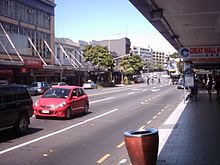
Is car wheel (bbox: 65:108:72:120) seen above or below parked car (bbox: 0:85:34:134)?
below

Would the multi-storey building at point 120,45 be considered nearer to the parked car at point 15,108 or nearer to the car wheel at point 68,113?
the car wheel at point 68,113

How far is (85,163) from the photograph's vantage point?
8.88 m

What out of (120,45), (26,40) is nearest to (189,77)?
(26,40)

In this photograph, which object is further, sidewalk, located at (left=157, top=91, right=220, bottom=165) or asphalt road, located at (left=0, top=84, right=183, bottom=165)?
asphalt road, located at (left=0, top=84, right=183, bottom=165)

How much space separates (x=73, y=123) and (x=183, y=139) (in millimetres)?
6140

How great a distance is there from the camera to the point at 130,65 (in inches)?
4104

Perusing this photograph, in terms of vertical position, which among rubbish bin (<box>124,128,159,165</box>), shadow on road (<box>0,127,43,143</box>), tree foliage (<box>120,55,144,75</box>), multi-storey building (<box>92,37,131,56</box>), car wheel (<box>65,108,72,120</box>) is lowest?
shadow on road (<box>0,127,43,143</box>)

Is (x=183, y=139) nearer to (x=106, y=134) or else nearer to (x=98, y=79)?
(x=106, y=134)

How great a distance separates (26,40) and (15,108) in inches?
1756

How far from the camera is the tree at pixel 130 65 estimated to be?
4003 inches

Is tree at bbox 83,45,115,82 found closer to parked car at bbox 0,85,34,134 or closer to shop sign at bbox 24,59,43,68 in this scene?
shop sign at bbox 24,59,43,68

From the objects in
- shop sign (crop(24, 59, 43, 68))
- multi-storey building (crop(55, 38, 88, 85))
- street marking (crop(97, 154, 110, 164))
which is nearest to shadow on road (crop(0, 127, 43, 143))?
street marking (crop(97, 154, 110, 164))

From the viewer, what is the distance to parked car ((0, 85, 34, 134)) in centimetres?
1201

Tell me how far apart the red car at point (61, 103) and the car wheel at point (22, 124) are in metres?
3.69
